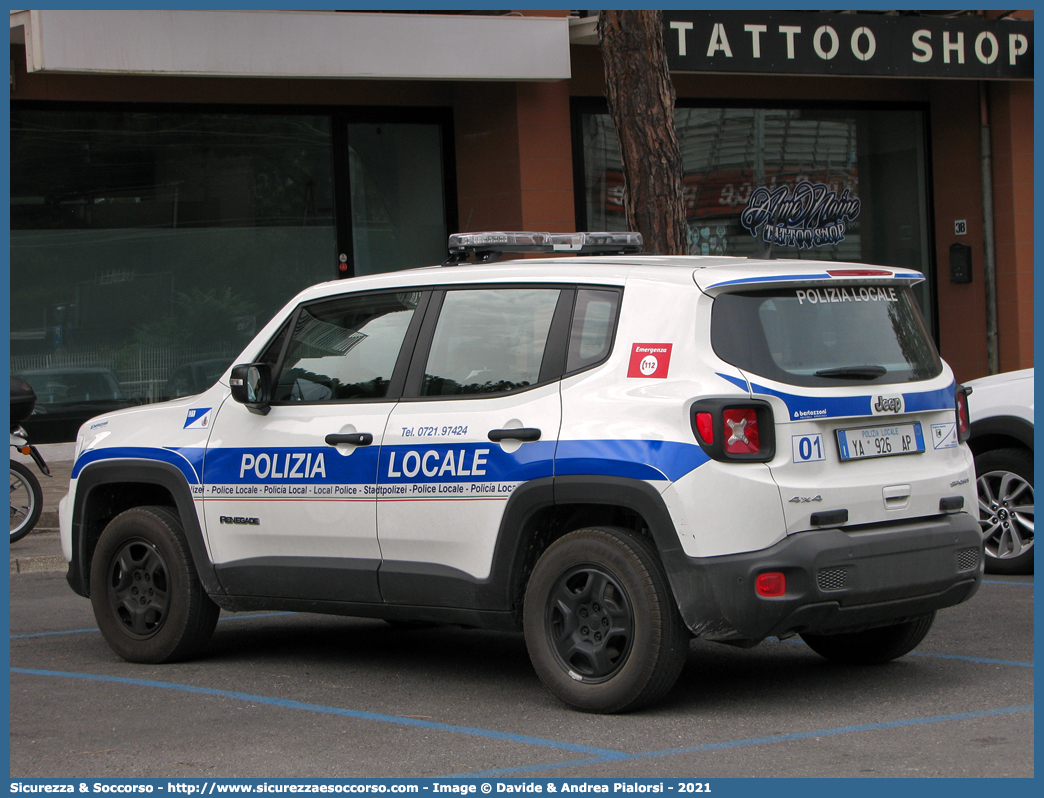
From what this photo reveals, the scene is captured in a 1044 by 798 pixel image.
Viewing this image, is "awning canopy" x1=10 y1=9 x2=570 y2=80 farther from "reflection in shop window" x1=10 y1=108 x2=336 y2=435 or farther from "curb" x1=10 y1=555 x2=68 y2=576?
"curb" x1=10 y1=555 x2=68 y2=576

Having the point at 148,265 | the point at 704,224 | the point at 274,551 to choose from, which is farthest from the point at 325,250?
the point at 274,551

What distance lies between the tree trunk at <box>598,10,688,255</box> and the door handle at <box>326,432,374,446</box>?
218 inches

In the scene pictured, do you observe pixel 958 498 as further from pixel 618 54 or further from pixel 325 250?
pixel 325 250

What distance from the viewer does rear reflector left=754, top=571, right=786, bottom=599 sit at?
512cm

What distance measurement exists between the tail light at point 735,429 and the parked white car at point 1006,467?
3741 millimetres

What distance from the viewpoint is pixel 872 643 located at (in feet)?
20.7

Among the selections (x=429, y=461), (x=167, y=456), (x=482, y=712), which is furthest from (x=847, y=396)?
(x=167, y=456)

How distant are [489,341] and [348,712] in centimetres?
163

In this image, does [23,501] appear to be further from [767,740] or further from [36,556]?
[767,740]

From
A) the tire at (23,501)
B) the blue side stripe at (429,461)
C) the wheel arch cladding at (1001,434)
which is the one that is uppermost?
the blue side stripe at (429,461)

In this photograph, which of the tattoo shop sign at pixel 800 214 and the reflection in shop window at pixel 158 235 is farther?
the tattoo shop sign at pixel 800 214

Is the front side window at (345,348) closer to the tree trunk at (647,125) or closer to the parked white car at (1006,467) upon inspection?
the parked white car at (1006,467)

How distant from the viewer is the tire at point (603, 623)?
5.24 metres

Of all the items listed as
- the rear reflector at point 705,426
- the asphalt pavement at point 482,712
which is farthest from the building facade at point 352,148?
the rear reflector at point 705,426
